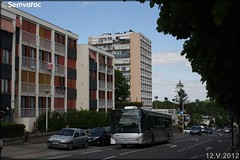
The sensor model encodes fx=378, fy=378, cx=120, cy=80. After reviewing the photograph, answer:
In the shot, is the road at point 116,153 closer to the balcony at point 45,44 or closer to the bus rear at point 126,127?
the bus rear at point 126,127

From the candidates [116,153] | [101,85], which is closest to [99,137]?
[116,153]

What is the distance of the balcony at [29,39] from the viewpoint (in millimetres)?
38938

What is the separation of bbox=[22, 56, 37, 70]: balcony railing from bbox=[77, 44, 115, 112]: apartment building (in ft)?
49.7

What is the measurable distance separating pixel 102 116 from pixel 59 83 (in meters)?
8.17

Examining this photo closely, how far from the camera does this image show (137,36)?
110 m

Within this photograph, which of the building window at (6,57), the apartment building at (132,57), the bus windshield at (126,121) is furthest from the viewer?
the apartment building at (132,57)

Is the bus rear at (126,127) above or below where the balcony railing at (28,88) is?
below

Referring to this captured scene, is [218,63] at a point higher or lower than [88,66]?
lower

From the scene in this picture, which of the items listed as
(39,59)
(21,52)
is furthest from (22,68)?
(39,59)

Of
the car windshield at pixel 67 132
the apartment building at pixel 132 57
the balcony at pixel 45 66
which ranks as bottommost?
the car windshield at pixel 67 132

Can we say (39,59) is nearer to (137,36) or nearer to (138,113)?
(138,113)

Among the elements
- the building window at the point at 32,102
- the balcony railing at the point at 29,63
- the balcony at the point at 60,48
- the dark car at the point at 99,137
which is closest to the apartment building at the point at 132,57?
the balcony at the point at 60,48

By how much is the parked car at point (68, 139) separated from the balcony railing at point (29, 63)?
13.1 metres

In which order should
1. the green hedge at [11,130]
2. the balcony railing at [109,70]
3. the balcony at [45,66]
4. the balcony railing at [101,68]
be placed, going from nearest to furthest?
the green hedge at [11,130] → the balcony at [45,66] → the balcony railing at [101,68] → the balcony railing at [109,70]
